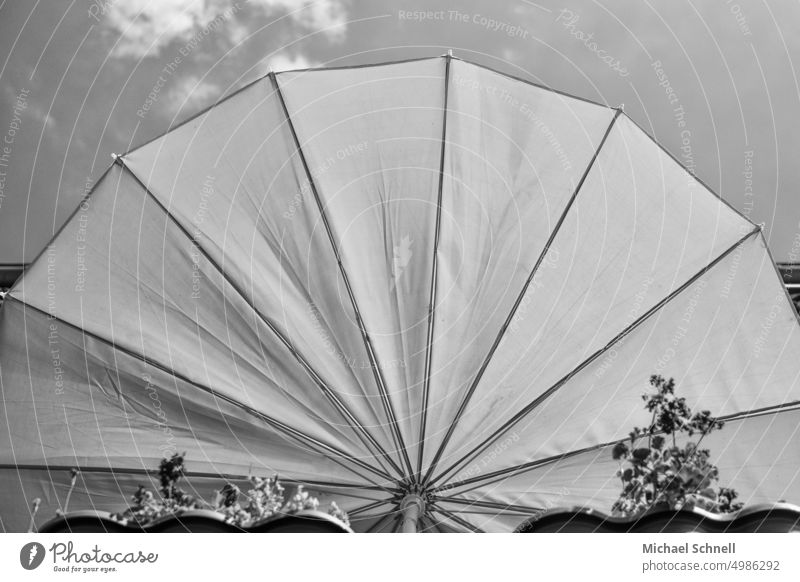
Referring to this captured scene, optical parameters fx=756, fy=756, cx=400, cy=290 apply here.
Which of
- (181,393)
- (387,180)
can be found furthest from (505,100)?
(181,393)

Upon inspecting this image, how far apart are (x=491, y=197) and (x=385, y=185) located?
82cm

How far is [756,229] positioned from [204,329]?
416cm

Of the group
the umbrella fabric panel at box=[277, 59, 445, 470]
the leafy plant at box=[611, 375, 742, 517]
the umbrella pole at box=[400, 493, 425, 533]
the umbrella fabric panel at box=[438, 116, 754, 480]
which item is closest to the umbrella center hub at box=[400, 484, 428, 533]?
the umbrella pole at box=[400, 493, 425, 533]

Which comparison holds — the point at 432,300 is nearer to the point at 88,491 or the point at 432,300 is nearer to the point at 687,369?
the point at 687,369

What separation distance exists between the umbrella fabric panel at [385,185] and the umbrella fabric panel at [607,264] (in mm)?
645

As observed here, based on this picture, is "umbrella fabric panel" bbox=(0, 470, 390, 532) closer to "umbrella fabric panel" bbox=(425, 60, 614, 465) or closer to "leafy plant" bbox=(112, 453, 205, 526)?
"leafy plant" bbox=(112, 453, 205, 526)

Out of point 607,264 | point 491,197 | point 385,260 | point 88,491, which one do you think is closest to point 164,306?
point 88,491

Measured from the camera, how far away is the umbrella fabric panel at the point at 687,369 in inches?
204

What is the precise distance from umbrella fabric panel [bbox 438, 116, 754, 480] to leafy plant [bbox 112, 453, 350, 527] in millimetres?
1132

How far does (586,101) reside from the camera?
20.0 ft

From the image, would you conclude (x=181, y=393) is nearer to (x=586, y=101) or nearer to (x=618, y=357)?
(x=618, y=357)

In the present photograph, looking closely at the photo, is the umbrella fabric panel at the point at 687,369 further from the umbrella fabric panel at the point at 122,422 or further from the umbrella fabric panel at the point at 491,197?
the umbrella fabric panel at the point at 122,422

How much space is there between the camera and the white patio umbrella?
202 inches
